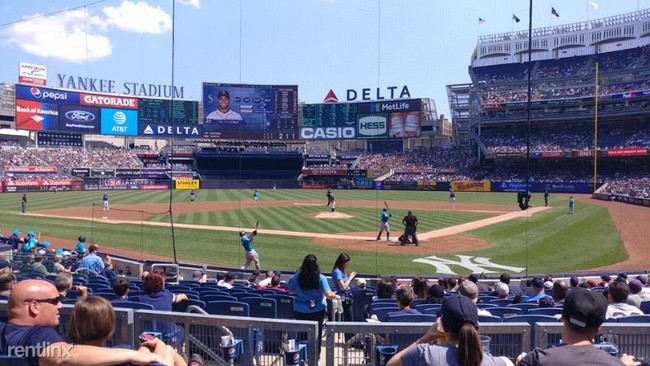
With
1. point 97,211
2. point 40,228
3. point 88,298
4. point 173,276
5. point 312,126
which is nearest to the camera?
point 88,298

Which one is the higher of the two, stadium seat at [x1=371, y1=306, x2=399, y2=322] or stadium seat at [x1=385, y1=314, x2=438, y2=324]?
stadium seat at [x1=385, y1=314, x2=438, y2=324]

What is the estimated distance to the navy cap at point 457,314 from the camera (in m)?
3.34

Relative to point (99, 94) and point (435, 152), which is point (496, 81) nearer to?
point (435, 152)

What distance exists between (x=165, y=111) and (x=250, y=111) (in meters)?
15.2

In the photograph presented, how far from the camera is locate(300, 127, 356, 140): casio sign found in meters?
92.1

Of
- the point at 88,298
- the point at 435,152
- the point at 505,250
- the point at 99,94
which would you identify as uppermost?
the point at 99,94

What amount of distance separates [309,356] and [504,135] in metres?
79.5

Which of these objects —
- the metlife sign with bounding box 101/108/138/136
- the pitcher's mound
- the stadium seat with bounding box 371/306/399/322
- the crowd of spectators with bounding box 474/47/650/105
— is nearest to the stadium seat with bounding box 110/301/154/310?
the stadium seat with bounding box 371/306/399/322

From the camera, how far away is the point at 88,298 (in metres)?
3.24

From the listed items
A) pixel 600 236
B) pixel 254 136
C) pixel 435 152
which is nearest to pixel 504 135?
pixel 435 152

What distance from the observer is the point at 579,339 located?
10.5 ft

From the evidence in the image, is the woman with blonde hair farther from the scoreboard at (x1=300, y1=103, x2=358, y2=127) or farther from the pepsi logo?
the pepsi logo

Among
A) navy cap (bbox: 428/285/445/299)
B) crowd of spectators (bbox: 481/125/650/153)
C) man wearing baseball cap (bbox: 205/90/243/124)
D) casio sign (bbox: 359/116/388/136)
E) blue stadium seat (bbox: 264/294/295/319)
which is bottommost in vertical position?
blue stadium seat (bbox: 264/294/295/319)

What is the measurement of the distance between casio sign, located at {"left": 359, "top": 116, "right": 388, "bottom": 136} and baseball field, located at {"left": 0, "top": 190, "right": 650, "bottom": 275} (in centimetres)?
Answer: 4814
